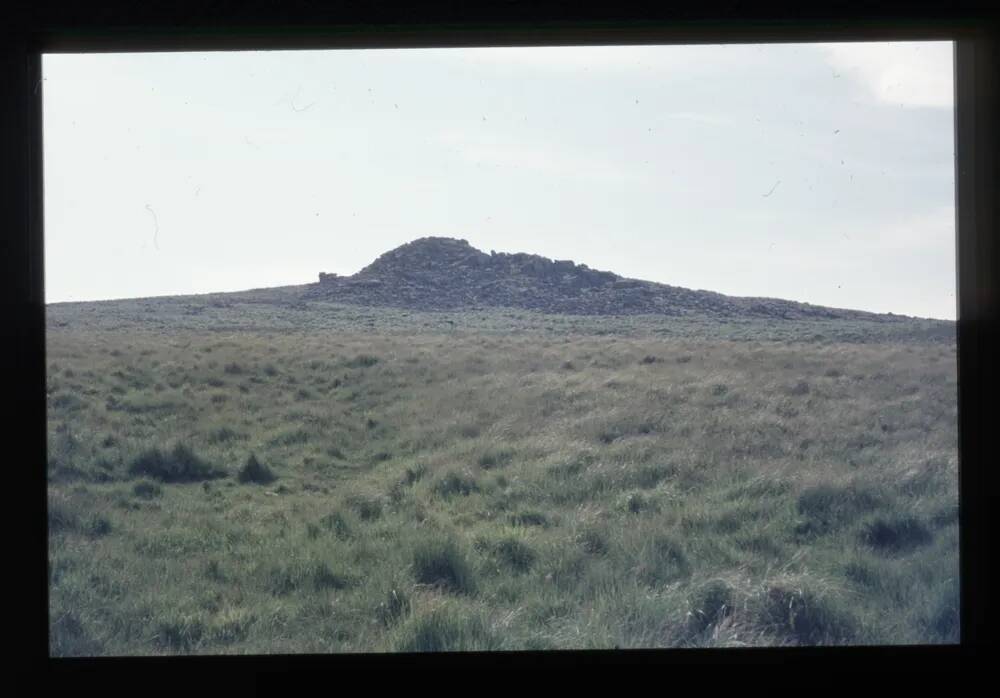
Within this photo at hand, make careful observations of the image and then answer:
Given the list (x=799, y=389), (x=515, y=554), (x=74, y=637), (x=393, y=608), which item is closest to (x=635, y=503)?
(x=515, y=554)

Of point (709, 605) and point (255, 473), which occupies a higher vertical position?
point (255, 473)

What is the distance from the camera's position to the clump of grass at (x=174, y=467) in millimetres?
3986

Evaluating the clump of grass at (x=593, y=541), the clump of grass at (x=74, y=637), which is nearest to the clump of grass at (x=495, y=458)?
the clump of grass at (x=593, y=541)

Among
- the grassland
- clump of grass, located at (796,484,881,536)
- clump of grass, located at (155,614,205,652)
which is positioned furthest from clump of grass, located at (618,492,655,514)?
clump of grass, located at (155,614,205,652)

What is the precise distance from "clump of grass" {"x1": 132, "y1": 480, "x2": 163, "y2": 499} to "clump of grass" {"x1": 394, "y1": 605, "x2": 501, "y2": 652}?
1.65m

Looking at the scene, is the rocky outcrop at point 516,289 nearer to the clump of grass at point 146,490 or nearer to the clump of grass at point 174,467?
the clump of grass at point 174,467

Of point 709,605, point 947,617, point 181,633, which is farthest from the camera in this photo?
point 181,633

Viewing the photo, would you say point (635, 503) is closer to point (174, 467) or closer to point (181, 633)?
point (181, 633)

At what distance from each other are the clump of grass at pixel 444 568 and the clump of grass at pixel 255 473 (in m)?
1.05

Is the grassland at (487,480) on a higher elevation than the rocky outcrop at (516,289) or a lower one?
lower

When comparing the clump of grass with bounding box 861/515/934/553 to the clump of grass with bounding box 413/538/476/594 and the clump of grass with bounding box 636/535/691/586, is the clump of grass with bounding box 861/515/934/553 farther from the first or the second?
the clump of grass with bounding box 413/538/476/594

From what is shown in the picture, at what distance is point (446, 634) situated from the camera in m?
2.67

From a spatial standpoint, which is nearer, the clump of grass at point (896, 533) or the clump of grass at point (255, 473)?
the clump of grass at point (896, 533)

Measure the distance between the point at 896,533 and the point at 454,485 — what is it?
1872 millimetres
